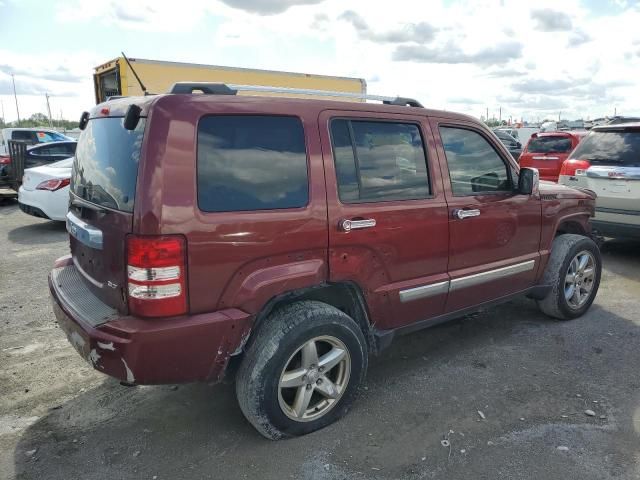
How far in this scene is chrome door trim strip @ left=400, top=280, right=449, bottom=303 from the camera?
3.29m

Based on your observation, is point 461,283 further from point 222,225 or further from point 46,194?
point 46,194

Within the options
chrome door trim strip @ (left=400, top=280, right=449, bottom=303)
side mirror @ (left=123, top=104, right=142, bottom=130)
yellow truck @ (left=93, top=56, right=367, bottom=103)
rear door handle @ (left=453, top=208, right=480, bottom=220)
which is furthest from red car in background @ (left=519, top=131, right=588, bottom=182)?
side mirror @ (left=123, top=104, right=142, bottom=130)

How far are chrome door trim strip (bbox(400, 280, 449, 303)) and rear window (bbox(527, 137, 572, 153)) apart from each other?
27.0 feet

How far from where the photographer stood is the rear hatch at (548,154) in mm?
10195

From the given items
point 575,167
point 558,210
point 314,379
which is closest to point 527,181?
point 558,210

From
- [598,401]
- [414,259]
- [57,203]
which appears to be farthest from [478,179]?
[57,203]

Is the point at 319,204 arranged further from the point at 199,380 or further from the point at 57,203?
the point at 57,203

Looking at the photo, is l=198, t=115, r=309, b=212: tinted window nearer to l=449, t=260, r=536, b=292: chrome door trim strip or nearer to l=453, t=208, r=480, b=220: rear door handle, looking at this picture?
l=453, t=208, r=480, b=220: rear door handle

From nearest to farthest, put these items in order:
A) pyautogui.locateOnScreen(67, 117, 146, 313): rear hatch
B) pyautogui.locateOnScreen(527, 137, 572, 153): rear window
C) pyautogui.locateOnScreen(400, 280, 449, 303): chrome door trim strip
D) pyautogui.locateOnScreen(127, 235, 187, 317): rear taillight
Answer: pyautogui.locateOnScreen(127, 235, 187, 317): rear taillight, pyautogui.locateOnScreen(67, 117, 146, 313): rear hatch, pyautogui.locateOnScreen(400, 280, 449, 303): chrome door trim strip, pyautogui.locateOnScreen(527, 137, 572, 153): rear window

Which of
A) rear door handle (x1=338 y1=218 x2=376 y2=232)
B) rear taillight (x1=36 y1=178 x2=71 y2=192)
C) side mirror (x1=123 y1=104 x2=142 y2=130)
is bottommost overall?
rear taillight (x1=36 y1=178 x2=71 y2=192)

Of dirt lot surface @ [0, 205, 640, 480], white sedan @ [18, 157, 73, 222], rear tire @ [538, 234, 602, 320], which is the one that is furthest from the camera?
white sedan @ [18, 157, 73, 222]

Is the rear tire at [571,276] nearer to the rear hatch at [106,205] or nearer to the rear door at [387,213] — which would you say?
the rear door at [387,213]

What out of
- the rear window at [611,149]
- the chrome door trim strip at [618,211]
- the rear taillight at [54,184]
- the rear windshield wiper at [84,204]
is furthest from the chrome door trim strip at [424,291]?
the rear taillight at [54,184]

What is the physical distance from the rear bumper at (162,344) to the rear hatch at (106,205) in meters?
0.16
